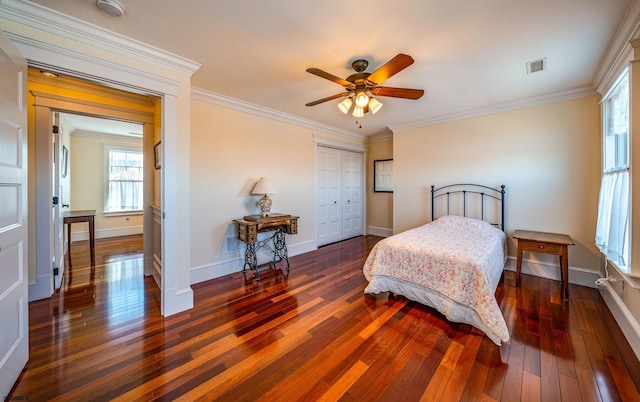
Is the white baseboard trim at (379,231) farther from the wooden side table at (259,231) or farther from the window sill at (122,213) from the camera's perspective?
the window sill at (122,213)

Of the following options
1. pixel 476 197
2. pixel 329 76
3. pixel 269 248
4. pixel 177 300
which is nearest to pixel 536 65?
pixel 476 197

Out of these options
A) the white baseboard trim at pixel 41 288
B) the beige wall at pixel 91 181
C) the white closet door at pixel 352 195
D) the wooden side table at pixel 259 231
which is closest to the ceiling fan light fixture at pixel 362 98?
the wooden side table at pixel 259 231

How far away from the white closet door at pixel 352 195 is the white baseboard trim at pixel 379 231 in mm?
211

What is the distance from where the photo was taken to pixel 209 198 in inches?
129

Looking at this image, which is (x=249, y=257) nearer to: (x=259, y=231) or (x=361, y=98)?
(x=259, y=231)

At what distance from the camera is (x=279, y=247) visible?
400cm

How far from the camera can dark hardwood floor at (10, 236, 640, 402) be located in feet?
4.93

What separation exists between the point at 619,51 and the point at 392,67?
1.98m

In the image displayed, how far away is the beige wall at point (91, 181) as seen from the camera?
537 centimetres

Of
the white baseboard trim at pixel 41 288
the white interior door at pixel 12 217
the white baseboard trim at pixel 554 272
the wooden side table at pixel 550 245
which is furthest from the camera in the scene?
the white baseboard trim at pixel 554 272

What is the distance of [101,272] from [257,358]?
10.3 ft

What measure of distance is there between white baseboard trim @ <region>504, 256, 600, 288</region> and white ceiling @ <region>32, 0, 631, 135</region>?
88.8 inches

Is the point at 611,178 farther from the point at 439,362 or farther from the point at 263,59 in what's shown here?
the point at 263,59

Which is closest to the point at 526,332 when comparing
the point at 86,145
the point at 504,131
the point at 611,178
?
the point at 611,178
